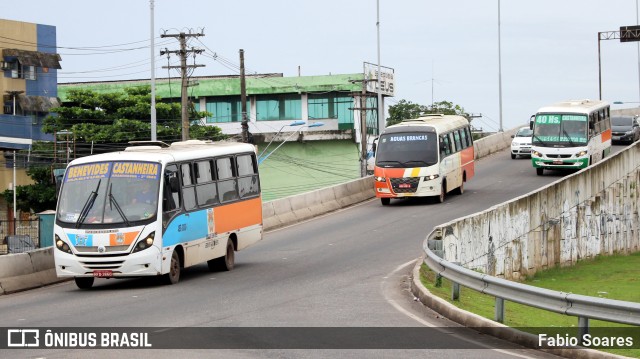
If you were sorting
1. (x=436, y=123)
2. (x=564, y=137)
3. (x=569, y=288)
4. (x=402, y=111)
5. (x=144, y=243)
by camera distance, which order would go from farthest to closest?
(x=402, y=111), (x=564, y=137), (x=436, y=123), (x=569, y=288), (x=144, y=243)

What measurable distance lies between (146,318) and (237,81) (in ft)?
243

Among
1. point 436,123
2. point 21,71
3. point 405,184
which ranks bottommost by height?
point 405,184

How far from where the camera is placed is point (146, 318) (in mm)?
16250

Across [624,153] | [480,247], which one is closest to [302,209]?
[480,247]

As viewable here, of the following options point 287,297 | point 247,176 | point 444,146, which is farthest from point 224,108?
point 287,297

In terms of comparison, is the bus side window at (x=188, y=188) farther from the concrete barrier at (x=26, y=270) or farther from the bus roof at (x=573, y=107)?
the bus roof at (x=573, y=107)

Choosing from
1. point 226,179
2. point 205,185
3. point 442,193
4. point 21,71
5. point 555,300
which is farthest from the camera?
point 21,71

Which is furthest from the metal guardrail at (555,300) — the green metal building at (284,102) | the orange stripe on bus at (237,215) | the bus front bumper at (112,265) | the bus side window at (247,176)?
the green metal building at (284,102)

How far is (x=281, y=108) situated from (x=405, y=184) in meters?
51.8

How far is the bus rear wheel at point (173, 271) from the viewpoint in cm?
2156

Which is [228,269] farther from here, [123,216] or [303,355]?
[303,355]

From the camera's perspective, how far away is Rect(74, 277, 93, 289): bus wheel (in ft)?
70.6

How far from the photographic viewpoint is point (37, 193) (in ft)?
213

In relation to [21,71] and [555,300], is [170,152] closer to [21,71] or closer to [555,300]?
[555,300]
